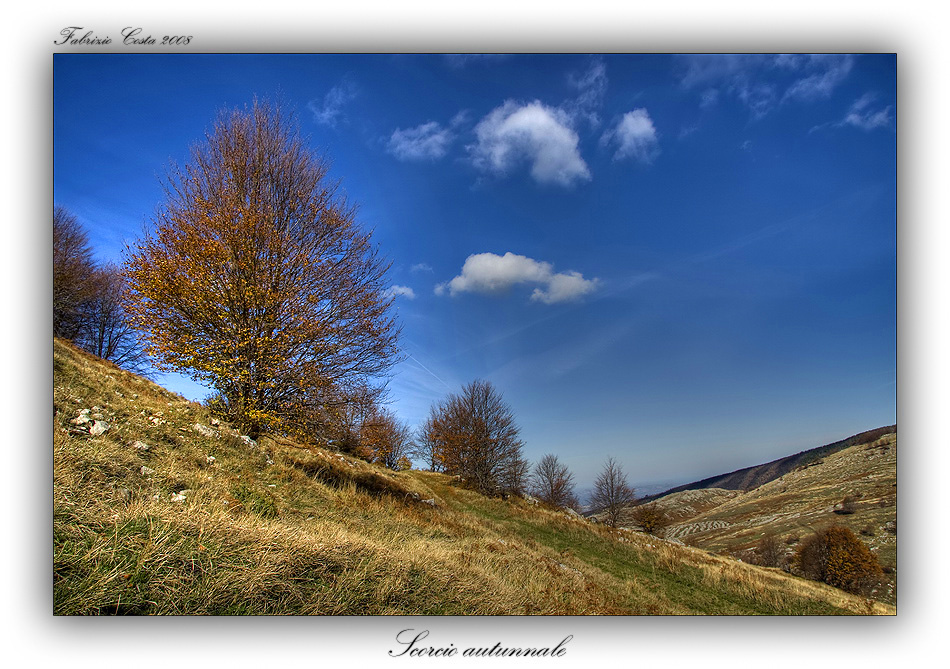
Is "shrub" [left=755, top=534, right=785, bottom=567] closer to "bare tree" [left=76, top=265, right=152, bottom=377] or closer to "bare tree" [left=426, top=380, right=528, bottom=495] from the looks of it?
"bare tree" [left=426, top=380, right=528, bottom=495]

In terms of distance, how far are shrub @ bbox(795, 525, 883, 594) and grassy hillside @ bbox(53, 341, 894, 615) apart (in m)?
0.34

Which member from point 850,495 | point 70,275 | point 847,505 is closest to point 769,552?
point 847,505

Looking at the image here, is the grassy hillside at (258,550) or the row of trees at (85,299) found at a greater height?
the row of trees at (85,299)

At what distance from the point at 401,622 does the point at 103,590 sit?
2.42 meters

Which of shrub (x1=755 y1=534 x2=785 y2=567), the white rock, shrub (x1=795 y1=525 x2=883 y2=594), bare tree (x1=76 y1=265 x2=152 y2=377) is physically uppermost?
bare tree (x1=76 y1=265 x2=152 y2=377)

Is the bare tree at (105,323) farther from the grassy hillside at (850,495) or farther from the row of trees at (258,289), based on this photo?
the grassy hillside at (850,495)

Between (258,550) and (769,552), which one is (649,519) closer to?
(769,552)

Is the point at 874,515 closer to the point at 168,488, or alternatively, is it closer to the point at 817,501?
the point at 817,501

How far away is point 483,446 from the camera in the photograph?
23.7m

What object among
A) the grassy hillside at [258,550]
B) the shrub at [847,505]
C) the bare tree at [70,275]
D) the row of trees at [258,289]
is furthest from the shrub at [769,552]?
the bare tree at [70,275]

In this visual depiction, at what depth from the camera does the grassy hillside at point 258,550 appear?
3223mm

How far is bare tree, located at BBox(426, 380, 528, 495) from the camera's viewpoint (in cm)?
2341

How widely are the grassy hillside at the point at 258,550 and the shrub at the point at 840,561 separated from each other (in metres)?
0.34

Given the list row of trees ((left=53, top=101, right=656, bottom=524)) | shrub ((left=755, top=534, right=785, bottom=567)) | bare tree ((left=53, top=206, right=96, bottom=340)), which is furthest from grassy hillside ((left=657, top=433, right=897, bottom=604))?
bare tree ((left=53, top=206, right=96, bottom=340))
